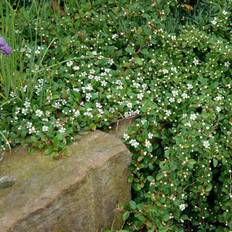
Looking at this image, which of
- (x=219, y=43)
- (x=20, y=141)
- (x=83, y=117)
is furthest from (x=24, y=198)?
(x=219, y=43)

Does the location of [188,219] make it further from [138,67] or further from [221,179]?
[138,67]

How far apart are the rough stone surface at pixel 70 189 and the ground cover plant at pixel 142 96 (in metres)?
0.08

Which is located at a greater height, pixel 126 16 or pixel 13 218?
pixel 126 16

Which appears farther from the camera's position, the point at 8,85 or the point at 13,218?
the point at 8,85

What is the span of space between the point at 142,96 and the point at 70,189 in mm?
756

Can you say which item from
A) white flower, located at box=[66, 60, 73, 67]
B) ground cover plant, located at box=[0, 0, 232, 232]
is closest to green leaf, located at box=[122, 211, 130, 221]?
ground cover plant, located at box=[0, 0, 232, 232]

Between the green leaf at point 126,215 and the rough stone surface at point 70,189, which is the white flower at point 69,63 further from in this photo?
the green leaf at point 126,215

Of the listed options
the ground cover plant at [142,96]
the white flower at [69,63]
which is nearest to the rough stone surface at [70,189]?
the ground cover plant at [142,96]

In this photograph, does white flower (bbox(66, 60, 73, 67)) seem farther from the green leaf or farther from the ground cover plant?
the green leaf

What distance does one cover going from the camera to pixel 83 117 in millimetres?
2768

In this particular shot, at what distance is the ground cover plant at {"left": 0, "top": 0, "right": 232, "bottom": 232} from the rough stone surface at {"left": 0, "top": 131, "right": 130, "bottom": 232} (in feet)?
0.25

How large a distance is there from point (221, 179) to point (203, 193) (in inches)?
6.8

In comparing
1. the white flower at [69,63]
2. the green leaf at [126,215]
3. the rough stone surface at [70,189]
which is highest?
the white flower at [69,63]

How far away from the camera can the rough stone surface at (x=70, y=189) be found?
93.0 inches
